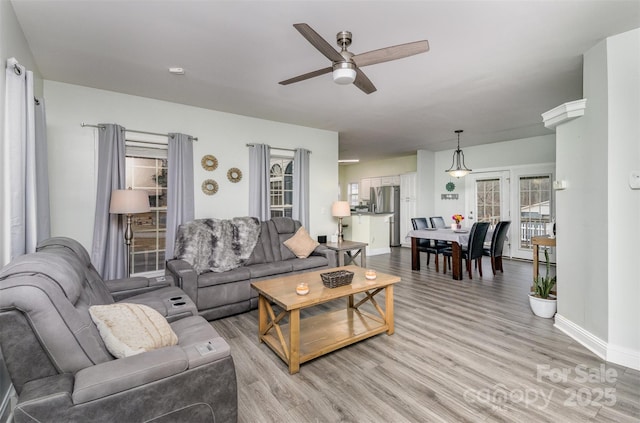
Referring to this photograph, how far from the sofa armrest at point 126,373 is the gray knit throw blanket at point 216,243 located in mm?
2164

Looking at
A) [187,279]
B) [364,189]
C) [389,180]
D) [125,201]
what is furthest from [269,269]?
[364,189]

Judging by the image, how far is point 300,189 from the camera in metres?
5.21

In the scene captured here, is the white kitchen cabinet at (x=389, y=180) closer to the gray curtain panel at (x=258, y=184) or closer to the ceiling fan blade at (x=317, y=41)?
the gray curtain panel at (x=258, y=184)

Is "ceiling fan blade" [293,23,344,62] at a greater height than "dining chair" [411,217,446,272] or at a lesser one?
greater

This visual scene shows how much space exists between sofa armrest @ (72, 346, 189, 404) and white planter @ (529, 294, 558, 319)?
3610mm

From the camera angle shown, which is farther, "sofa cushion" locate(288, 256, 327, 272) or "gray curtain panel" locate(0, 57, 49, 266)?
"sofa cushion" locate(288, 256, 327, 272)

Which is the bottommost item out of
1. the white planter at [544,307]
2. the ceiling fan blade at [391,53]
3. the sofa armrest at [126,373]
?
the white planter at [544,307]

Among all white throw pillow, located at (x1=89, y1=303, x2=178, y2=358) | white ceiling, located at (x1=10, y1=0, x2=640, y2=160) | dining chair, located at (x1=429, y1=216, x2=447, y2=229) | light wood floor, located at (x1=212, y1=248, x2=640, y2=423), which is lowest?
light wood floor, located at (x1=212, y1=248, x2=640, y2=423)

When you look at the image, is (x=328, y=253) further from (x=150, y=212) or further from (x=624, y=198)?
(x=624, y=198)

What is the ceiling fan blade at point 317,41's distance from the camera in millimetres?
1718

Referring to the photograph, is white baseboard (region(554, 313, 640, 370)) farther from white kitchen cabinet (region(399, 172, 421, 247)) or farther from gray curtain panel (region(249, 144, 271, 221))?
white kitchen cabinet (region(399, 172, 421, 247))

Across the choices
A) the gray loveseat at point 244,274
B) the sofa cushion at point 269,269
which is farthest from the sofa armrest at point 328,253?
the sofa cushion at point 269,269

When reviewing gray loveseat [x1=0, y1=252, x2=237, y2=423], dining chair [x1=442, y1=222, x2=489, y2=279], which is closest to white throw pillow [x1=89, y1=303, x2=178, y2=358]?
gray loveseat [x1=0, y1=252, x2=237, y2=423]

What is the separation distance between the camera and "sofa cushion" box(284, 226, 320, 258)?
14.2ft
